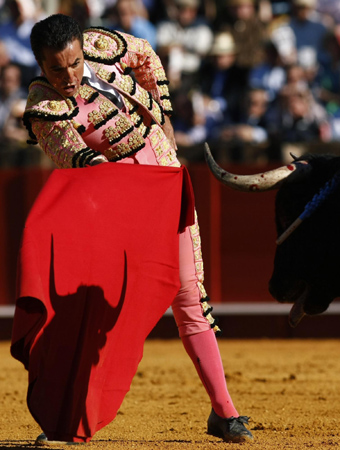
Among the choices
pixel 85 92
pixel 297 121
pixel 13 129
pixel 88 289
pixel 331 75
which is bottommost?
pixel 13 129

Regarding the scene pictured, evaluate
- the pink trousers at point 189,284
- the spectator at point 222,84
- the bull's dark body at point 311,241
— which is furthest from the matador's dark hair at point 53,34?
the spectator at point 222,84

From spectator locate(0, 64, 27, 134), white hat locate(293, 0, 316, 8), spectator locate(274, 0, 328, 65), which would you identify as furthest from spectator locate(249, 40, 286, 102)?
spectator locate(0, 64, 27, 134)

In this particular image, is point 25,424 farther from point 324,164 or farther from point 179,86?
point 179,86

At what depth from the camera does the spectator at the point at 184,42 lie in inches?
268

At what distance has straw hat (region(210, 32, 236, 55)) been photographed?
22.0 feet

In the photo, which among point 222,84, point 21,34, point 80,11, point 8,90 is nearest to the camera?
point 222,84

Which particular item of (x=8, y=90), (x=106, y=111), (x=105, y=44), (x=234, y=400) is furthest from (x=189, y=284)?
(x=8, y=90)

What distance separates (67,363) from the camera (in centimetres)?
A: 257

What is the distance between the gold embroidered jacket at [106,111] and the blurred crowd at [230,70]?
311 cm

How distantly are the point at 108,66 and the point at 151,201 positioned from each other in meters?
0.45

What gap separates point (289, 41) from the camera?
6.82 m

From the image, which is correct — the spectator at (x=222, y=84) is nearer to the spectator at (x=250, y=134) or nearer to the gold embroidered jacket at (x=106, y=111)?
the spectator at (x=250, y=134)

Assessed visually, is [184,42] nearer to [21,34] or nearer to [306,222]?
[21,34]

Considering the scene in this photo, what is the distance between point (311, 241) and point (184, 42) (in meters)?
4.85
